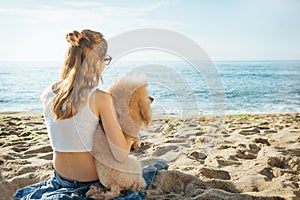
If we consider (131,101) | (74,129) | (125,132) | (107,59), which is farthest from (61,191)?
(107,59)

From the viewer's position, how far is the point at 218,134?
4715mm

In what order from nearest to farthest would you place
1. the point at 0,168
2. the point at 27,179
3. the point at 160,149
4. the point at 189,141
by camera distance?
the point at 27,179, the point at 0,168, the point at 160,149, the point at 189,141

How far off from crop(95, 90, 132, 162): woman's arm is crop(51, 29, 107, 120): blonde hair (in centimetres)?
10

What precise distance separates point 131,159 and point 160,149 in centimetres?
166

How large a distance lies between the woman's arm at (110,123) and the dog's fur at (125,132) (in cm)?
3

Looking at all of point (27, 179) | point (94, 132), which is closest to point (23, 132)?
point (27, 179)

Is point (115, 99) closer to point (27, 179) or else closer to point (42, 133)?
point (27, 179)

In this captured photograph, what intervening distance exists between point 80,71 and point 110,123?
364 millimetres

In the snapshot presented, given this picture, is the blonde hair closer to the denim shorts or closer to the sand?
the denim shorts

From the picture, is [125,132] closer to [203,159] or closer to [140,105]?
[140,105]

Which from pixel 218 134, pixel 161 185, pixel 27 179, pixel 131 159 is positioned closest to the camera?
pixel 131 159

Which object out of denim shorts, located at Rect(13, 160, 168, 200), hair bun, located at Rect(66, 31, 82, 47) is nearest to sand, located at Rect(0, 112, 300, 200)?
denim shorts, located at Rect(13, 160, 168, 200)

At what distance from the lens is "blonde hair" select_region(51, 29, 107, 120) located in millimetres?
1897

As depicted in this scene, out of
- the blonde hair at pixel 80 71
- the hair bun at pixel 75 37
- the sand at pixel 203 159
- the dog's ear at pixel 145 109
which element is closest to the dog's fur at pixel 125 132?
the dog's ear at pixel 145 109
